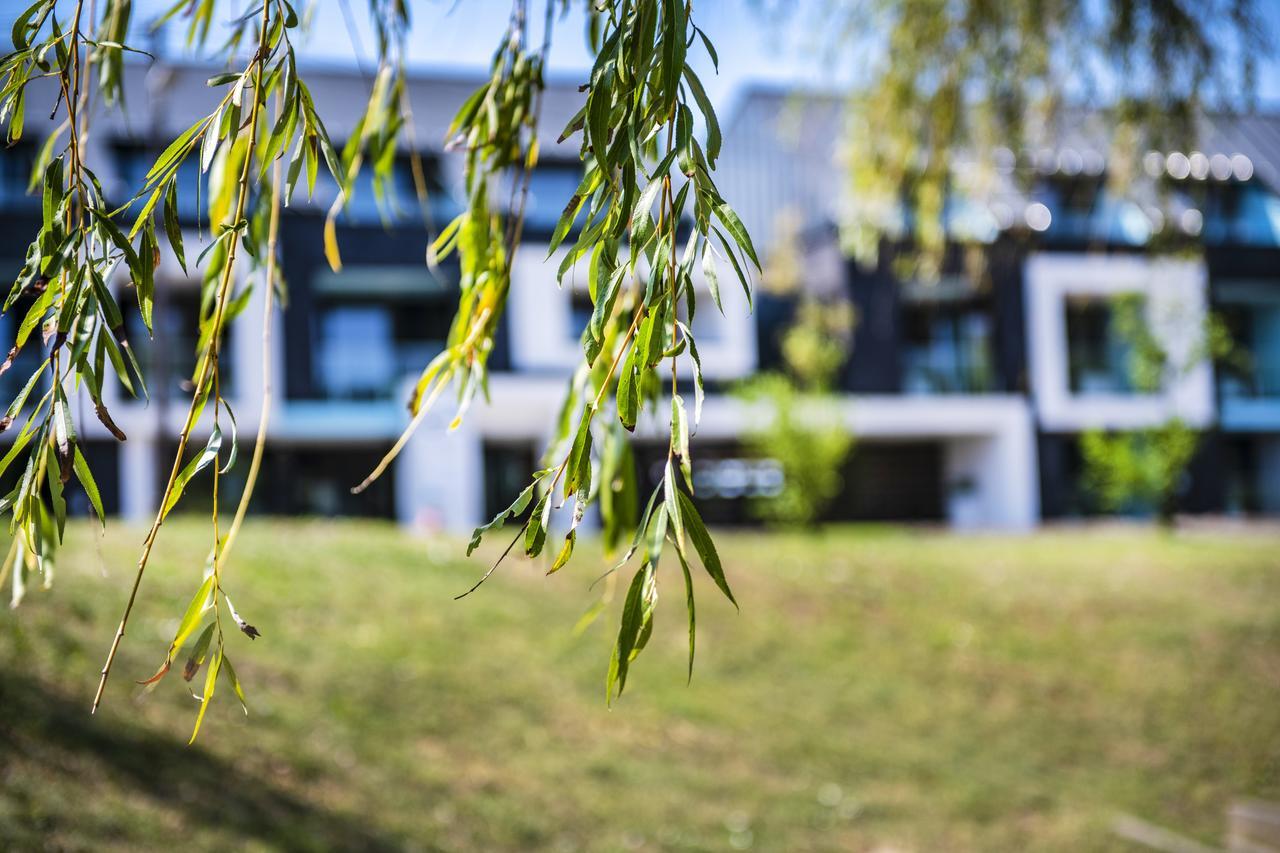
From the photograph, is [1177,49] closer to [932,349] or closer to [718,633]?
[718,633]

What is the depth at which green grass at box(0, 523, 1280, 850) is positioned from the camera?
15.9 ft

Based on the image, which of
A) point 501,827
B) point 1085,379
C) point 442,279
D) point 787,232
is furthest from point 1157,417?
point 442,279

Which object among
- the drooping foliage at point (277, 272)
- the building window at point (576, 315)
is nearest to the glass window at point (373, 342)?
the building window at point (576, 315)

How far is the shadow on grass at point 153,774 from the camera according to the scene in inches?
168

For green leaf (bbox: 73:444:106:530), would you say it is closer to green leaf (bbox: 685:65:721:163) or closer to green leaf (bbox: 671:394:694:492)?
green leaf (bbox: 671:394:694:492)

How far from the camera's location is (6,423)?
1.42 metres

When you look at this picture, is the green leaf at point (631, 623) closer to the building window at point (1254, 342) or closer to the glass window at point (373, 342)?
the glass window at point (373, 342)

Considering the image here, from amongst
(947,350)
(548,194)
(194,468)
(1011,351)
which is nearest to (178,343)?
(548,194)

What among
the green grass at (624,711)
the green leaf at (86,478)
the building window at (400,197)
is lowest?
the green grass at (624,711)

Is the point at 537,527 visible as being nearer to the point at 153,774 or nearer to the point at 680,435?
the point at 680,435

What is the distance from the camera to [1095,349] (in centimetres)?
2152

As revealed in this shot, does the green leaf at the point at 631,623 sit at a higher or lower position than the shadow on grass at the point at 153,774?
higher

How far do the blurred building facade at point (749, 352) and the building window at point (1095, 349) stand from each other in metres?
0.04

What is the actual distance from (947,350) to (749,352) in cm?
387
